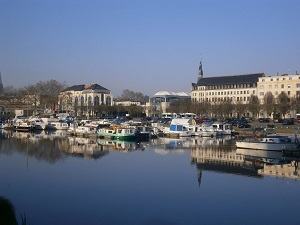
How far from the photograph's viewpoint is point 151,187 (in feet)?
61.8

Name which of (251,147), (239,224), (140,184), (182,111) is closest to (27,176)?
(140,184)

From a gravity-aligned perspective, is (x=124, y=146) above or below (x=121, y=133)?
below

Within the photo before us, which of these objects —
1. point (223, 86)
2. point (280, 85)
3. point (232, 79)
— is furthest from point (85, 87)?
point (280, 85)

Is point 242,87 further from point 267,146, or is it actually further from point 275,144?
point 275,144

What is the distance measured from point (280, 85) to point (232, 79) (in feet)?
67.6

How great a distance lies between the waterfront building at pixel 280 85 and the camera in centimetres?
7925

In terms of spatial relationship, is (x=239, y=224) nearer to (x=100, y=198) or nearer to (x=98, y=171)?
(x=100, y=198)

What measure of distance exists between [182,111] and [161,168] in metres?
62.2

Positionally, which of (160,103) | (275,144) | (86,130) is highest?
(160,103)

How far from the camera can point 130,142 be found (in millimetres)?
40312

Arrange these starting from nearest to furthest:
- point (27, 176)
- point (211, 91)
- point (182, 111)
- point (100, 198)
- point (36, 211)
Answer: point (36, 211) < point (100, 198) < point (27, 176) < point (182, 111) < point (211, 91)

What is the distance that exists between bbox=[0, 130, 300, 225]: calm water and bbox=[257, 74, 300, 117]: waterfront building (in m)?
52.2

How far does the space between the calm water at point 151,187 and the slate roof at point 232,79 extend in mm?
66803

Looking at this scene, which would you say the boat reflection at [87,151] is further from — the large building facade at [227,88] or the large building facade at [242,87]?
the large building facade at [227,88]
